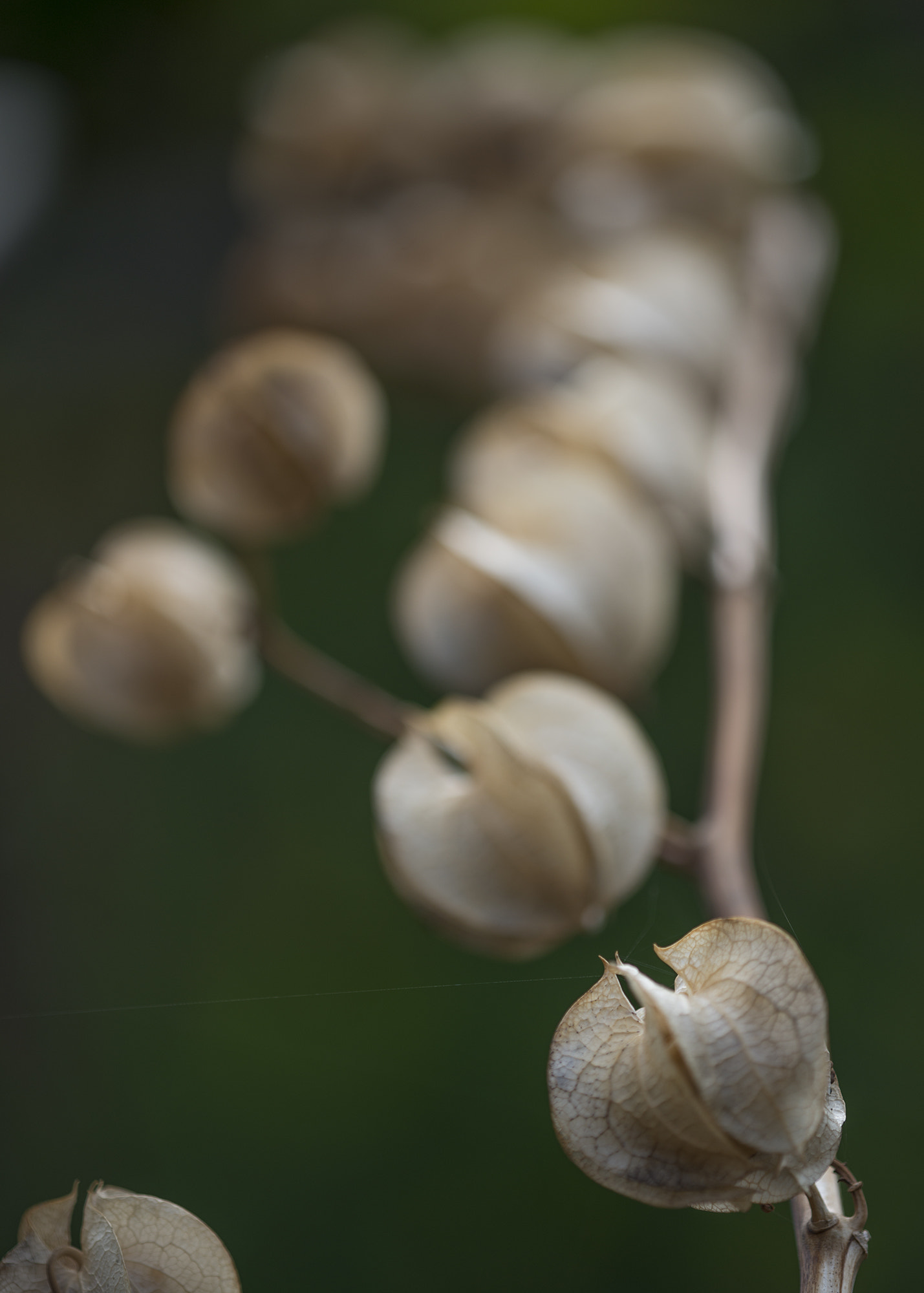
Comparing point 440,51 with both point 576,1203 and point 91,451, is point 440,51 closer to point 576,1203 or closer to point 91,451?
point 91,451

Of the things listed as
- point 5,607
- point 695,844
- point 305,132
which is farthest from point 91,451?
point 695,844

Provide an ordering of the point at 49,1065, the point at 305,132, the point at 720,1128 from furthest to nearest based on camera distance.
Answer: the point at 305,132, the point at 49,1065, the point at 720,1128

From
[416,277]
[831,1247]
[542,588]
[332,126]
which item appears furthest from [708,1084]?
[332,126]

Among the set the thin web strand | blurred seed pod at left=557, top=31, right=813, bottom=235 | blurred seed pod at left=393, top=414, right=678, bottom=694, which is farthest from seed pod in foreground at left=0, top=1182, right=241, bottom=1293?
blurred seed pod at left=557, top=31, right=813, bottom=235

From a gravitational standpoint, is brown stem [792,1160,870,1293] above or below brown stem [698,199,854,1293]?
above

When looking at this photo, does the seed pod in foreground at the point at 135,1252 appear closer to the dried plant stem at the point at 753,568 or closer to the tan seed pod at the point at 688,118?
the dried plant stem at the point at 753,568

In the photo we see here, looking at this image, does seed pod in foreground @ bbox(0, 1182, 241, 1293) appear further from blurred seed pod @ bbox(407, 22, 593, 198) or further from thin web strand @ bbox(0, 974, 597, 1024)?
blurred seed pod @ bbox(407, 22, 593, 198)

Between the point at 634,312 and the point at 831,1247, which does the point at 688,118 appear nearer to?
the point at 634,312
